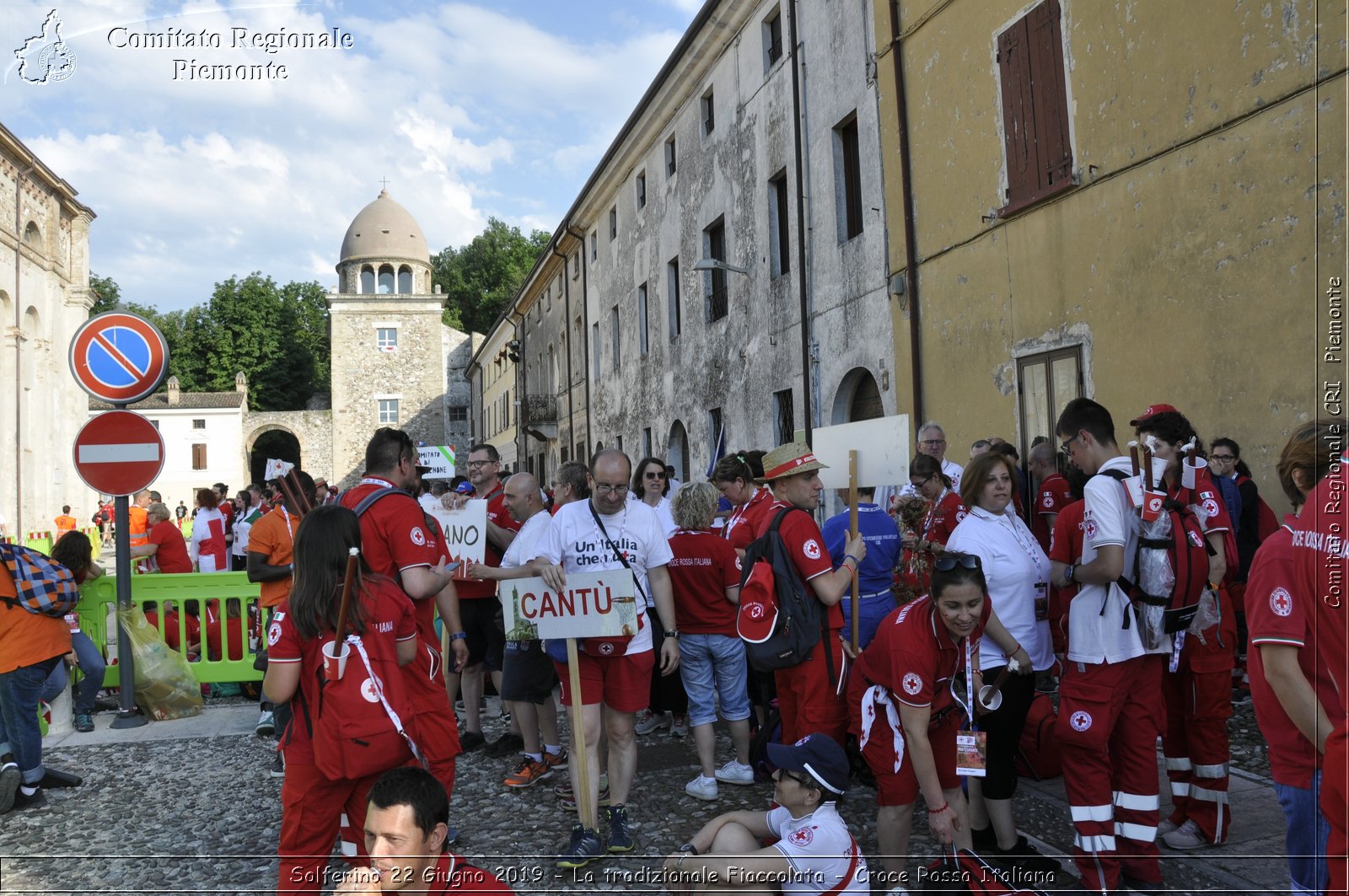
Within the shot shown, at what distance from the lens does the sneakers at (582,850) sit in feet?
14.8

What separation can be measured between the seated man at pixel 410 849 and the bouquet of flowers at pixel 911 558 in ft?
11.8

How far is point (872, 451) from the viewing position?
223 inches

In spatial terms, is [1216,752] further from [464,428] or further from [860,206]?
[464,428]

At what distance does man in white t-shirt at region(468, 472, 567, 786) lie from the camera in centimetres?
582

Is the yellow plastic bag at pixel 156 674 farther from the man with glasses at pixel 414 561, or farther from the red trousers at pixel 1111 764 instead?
the red trousers at pixel 1111 764

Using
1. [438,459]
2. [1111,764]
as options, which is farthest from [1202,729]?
[438,459]

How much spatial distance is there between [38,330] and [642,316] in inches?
859

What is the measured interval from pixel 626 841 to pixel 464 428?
6002cm

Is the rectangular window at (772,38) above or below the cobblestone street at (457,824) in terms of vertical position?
above

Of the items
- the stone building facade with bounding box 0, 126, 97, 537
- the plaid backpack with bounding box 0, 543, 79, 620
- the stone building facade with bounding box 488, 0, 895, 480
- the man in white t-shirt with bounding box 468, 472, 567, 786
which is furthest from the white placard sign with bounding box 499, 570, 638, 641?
the stone building facade with bounding box 0, 126, 97, 537

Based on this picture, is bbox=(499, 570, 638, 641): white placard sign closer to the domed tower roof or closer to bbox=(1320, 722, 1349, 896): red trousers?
bbox=(1320, 722, 1349, 896): red trousers

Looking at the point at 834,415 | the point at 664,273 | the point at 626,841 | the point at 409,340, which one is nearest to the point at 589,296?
the point at 664,273

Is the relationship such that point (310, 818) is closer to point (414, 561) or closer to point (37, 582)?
point (414, 561)

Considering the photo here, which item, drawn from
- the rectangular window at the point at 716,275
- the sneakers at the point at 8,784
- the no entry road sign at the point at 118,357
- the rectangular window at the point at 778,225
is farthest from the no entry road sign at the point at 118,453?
the rectangular window at the point at 716,275
